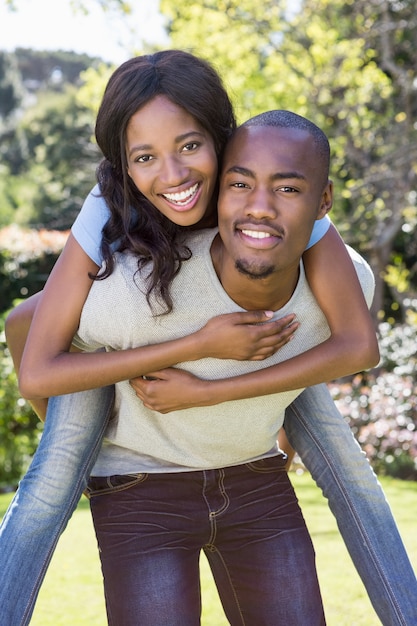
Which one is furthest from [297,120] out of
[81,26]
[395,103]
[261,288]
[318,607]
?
[395,103]

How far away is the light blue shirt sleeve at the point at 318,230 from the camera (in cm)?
287

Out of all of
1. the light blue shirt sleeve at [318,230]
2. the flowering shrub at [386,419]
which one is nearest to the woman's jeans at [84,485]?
the light blue shirt sleeve at [318,230]

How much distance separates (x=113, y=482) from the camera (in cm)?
280

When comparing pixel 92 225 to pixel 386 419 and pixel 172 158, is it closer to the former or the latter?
pixel 172 158

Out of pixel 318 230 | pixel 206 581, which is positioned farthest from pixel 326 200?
pixel 206 581

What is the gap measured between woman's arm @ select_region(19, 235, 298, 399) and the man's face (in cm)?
18

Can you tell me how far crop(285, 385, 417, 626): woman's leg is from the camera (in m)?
2.98

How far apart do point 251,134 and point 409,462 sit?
5.90 metres

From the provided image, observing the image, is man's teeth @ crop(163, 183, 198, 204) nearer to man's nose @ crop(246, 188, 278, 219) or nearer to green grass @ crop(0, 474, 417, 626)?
man's nose @ crop(246, 188, 278, 219)

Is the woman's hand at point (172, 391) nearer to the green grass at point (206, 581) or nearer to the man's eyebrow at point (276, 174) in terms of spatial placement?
the man's eyebrow at point (276, 174)

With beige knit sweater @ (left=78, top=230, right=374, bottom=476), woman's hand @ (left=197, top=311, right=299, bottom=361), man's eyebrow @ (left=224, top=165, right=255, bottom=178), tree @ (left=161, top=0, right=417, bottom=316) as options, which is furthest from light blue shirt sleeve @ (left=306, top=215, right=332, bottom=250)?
tree @ (left=161, top=0, right=417, bottom=316)

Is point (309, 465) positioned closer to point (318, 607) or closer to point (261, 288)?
point (318, 607)

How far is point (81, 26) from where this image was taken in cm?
1001

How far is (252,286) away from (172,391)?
0.38 metres
